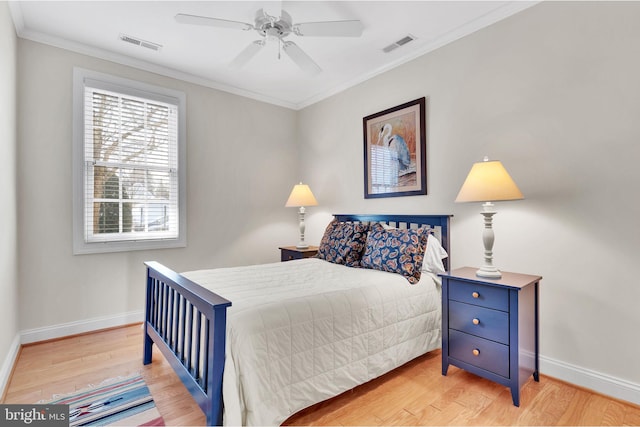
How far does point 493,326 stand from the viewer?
2.00 meters

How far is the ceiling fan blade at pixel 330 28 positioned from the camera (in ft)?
6.92

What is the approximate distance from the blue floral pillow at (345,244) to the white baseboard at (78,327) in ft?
6.74

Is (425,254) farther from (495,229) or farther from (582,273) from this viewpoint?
(582,273)

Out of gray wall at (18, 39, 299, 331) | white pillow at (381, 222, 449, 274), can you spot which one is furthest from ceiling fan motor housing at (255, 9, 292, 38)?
white pillow at (381, 222, 449, 274)

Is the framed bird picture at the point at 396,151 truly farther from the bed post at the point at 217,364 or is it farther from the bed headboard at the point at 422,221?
the bed post at the point at 217,364

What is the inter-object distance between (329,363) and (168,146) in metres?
2.93

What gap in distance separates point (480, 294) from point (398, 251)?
0.67 meters

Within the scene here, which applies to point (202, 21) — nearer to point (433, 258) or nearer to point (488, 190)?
point (488, 190)

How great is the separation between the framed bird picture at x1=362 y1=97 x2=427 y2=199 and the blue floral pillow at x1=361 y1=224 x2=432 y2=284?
0.56 metres

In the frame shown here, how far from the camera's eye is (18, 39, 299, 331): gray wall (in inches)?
110

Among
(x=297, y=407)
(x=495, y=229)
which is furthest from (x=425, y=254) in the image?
(x=297, y=407)

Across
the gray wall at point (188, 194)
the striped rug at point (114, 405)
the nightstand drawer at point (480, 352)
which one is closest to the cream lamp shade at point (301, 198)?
the gray wall at point (188, 194)

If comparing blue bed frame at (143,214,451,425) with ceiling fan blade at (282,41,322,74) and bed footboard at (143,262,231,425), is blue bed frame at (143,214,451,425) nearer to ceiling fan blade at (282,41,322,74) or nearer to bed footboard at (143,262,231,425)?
bed footboard at (143,262,231,425)

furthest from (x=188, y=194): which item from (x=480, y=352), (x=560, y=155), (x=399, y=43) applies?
(x=560, y=155)
